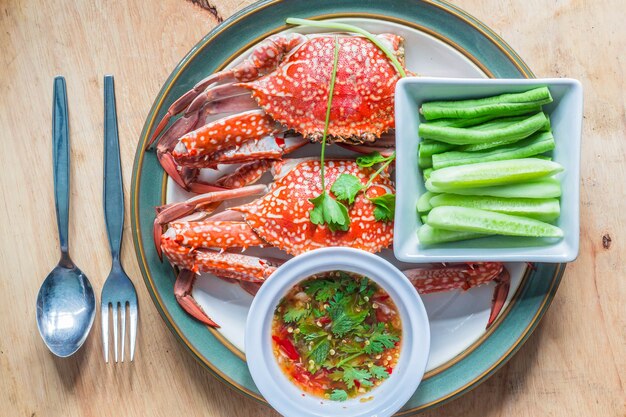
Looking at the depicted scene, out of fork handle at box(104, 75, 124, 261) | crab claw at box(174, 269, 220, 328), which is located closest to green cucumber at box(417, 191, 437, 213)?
crab claw at box(174, 269, 220, 328)

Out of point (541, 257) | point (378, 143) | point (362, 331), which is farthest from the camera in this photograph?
point (378, 143)

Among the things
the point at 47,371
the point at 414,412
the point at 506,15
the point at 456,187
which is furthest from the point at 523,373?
the point at 47,371

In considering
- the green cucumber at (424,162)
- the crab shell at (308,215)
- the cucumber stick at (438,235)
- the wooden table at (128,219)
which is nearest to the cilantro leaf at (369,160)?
the crab shell at (308,215)

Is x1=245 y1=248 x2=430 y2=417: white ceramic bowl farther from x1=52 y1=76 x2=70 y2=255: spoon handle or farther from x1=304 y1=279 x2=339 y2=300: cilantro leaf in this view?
x1=52 y1=76 x2=70 y2=255: spoon handle

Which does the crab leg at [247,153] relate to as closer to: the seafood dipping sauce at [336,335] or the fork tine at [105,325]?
the seafood dipping sauce at [336,335]

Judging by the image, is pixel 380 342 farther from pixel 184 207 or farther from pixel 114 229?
pixel 114 229

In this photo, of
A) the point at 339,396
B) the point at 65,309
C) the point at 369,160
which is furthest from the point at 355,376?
the point at 65,309

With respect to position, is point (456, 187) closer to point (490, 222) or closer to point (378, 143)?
point (490, 222)
